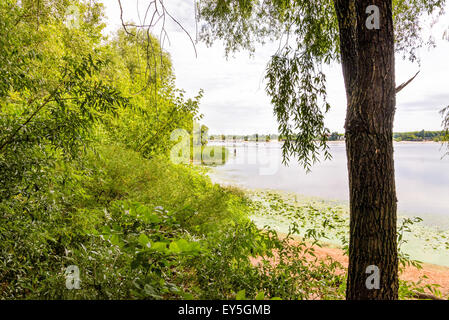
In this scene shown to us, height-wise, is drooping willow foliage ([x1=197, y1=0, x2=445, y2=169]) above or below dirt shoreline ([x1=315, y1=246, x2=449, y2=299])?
above

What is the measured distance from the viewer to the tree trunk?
1.99 metres

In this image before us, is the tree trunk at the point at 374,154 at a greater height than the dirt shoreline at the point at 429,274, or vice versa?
the tree trunk at the point at 374,154

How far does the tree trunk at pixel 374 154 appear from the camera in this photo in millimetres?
1989

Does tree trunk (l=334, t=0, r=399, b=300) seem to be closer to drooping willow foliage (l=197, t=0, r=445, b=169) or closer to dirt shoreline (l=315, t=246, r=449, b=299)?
drooping willow foliage (l=197, t=0, r=445, b=169)

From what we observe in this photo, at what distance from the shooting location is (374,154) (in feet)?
6.53

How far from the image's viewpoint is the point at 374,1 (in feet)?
6.53

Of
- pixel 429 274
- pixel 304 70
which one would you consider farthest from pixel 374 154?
pixel 429 274

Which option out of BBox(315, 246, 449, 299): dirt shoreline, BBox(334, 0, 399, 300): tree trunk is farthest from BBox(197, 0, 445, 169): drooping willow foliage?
BBox(315, 246, 449, 299): dirt shoreline

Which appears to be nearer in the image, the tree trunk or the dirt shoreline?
the tree trunk

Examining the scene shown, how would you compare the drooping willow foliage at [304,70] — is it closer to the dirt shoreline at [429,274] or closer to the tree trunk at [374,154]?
the tree trunk at [374,154]

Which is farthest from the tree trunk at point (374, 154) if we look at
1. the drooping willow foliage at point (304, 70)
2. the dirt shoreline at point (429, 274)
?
the dirt shoreline at point (429, 274)
